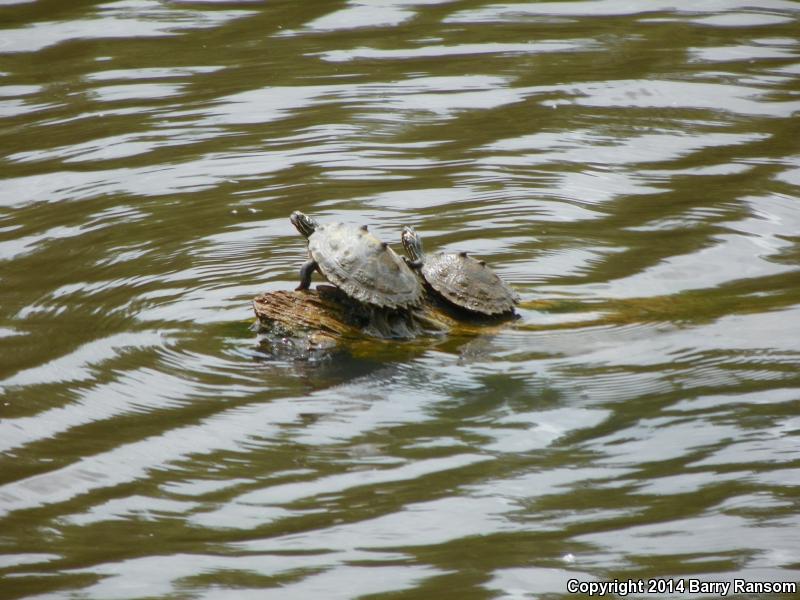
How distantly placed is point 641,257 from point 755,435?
2245mm

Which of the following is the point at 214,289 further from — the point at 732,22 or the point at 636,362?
the point at 732,22

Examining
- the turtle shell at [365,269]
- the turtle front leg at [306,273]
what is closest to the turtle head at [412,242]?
the turtle shell at [365,269]

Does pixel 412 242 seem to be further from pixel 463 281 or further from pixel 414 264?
pixel 463 281

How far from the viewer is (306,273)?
5852mm

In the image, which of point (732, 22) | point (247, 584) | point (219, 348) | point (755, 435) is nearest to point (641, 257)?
point (755, 435)

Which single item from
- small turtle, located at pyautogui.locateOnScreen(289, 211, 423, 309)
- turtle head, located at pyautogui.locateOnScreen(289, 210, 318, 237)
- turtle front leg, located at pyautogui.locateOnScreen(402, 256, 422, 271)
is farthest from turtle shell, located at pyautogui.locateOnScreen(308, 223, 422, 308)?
turtle head, located at pyautogui.locateOnScreen(289, 210, 318, 237)

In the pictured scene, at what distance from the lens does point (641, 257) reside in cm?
690

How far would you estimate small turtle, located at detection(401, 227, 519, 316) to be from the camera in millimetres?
5836

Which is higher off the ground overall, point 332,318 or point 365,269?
point 365,269

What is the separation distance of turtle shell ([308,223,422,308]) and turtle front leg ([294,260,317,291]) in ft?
0.29

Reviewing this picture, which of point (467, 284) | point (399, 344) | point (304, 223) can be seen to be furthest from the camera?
point (304, 223)

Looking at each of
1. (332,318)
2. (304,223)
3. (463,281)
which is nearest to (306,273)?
(332,318)

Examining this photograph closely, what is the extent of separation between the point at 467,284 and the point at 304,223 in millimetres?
962

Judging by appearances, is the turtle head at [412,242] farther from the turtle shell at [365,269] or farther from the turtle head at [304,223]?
the turtle head at [304,223]
